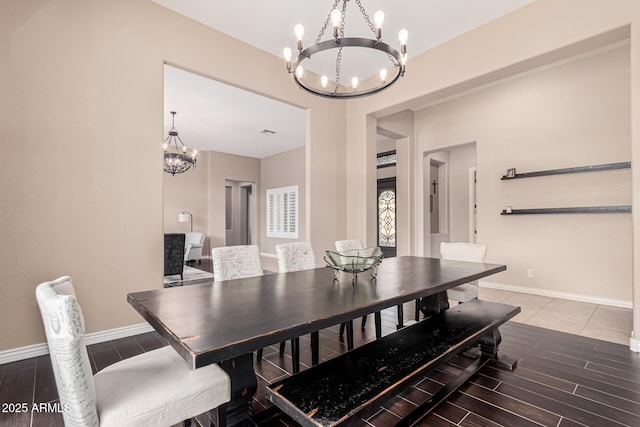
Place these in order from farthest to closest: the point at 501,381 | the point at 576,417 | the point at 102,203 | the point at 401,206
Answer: the point at 401,206 → the point at 102,203 → the point at 501,381 → the point at 576,417

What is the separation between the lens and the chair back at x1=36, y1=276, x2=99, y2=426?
3.10ft

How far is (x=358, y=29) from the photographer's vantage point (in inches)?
138

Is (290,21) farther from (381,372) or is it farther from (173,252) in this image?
(173,252)

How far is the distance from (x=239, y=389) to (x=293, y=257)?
149 cm

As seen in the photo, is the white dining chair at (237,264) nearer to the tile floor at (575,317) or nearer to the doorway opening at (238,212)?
the tile floor at (575,317)

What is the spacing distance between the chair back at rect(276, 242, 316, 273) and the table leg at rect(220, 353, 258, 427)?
127cm

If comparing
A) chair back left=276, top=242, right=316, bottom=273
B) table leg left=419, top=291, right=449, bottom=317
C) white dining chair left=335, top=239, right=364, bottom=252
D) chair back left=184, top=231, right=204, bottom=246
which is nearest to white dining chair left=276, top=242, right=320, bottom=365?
chair back left=276, top=242, right=316, bottom=273

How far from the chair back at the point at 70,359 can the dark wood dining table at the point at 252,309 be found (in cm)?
25

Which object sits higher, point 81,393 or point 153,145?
point 153,145

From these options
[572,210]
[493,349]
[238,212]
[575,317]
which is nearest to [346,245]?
[493,349]

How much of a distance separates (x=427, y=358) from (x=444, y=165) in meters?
6.31

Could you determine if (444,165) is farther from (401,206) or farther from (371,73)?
(371,73)

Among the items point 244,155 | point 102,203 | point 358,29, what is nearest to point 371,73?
point 358,29

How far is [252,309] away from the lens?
1.35 meters
